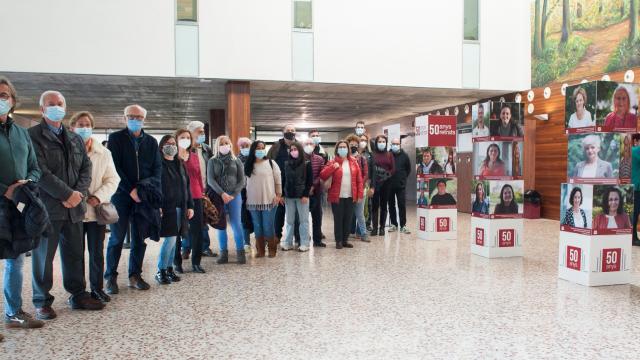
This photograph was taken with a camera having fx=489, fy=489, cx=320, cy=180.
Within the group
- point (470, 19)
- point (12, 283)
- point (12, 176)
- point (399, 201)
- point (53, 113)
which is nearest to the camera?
point (12, 176)

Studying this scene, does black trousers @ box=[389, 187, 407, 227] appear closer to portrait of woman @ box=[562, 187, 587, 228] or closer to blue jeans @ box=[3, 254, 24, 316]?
Answer: portrait of woman @ box=[562, 187, 587, 228]

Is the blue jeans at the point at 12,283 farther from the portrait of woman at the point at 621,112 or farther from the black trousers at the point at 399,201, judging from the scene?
the black trousers at the point at 399,201

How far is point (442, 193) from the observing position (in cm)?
802

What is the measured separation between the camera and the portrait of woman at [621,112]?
193 inches

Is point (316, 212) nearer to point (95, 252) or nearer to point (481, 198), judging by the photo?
point (481, 198)

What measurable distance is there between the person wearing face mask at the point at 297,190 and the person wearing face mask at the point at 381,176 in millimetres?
1868

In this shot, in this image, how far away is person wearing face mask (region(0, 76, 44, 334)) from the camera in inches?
130

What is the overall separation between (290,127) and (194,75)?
3.78m

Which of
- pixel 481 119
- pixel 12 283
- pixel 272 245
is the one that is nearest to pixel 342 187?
pixel 272 245

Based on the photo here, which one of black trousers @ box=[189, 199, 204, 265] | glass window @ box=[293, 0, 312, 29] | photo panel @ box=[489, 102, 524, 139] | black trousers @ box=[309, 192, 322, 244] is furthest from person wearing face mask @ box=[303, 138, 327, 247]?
glass window @ box=[293, 0, 312, 29]

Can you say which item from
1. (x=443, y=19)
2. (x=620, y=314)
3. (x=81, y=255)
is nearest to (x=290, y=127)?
(x=81, y=255)

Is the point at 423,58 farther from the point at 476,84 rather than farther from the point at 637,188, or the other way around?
the point at 637,188

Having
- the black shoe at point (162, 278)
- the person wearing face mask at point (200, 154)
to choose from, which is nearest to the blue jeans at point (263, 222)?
the person wearing face mask at point (200, 154)

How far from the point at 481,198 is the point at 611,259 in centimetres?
184
